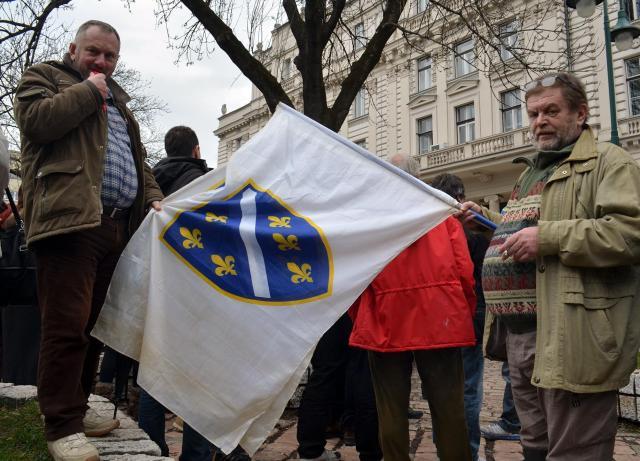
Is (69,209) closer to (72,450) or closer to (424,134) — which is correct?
(72,450)

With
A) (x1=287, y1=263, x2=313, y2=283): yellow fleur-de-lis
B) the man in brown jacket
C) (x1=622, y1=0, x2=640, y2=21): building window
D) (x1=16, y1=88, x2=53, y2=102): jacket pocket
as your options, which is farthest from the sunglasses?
(x1=622, y1=0, x2=640, y2=21): building window

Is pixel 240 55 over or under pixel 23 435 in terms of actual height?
over

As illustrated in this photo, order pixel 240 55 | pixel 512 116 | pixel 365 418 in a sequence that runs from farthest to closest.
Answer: pixel 512 116
pixel 240 55
pixel 365 418

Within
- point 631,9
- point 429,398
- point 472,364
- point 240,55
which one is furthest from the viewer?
point 631,9

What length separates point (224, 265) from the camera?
2879mm

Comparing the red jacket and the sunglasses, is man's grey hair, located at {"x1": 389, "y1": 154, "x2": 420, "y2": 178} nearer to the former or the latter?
the red jacket

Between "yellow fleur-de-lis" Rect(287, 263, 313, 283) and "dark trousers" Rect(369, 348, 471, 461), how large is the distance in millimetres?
618

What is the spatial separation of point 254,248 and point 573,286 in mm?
1514

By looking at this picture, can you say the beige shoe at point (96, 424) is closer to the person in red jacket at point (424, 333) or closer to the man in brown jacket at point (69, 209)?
the man in brown jacket at point (69, 209)

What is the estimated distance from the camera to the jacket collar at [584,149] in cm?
233

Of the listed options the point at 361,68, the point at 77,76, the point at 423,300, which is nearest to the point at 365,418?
the point at 423,300

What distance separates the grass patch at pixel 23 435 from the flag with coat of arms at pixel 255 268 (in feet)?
2.01

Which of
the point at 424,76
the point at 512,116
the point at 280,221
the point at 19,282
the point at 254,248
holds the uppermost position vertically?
the point at 424,76

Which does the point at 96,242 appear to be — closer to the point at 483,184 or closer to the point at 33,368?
the point at 33,368
